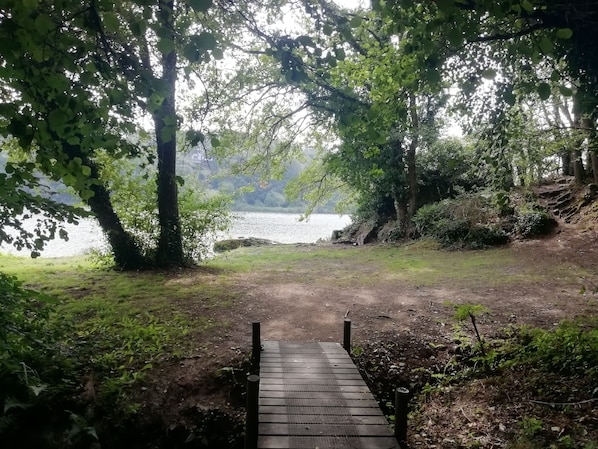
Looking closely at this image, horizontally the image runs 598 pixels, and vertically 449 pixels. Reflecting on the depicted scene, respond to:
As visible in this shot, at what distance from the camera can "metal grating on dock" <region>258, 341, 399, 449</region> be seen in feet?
12.9

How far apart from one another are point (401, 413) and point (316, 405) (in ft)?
3.59

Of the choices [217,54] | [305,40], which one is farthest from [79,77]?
[305,40]

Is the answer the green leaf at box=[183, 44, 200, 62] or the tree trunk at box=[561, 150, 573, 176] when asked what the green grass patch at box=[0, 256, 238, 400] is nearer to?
the green leaf at box=[183, 44, 200, 62]

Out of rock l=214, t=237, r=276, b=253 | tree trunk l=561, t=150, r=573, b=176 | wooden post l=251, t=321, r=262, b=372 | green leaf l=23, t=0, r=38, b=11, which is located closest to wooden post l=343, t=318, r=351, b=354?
wooden post l=251, t=321, r=262, b=372

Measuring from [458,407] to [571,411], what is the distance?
1215 mm

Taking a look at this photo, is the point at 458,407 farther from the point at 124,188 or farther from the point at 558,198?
the point at 558,198

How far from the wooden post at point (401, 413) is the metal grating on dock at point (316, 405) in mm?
89

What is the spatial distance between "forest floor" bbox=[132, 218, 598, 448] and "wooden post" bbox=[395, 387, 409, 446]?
63cm

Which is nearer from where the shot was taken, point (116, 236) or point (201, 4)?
point (201, 4)

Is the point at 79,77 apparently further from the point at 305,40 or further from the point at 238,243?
the point at 238,243

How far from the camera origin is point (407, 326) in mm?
Answer: 7402

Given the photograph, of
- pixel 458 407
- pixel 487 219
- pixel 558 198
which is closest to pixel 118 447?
pixel 458 407

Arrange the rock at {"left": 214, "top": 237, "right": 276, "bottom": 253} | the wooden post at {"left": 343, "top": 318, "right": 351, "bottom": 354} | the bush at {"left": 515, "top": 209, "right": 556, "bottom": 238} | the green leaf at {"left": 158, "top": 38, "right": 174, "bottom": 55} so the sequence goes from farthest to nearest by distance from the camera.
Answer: the rock at {"left": 214, "top": 237, "right": 276, "bottom": 253} < the bush at {"left": 515, "top": 209, "right": 556, "bottom": 238} < the wooden post at {"left": 343, "top": 318, "right": 351, "bottom": 354} < the green leaf at {"left": 158, "top": 38, "right": 174, "bottom": 55}

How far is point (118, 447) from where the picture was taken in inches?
184
